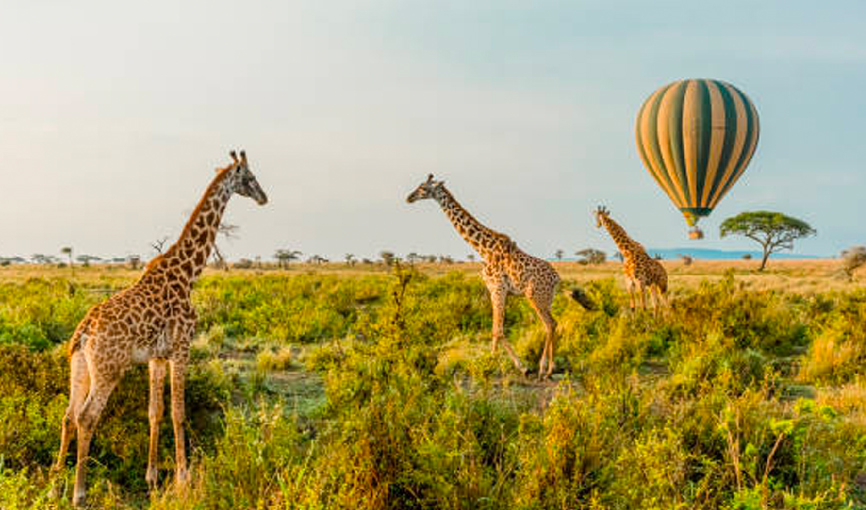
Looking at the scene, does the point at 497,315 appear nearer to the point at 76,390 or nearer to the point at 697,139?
the point at 76,390

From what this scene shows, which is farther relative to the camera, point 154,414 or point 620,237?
point 620,237

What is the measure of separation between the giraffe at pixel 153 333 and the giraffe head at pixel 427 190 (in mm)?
4310

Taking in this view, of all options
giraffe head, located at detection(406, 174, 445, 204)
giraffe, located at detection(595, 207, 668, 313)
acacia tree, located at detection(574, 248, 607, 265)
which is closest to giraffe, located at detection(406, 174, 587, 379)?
giraffe head, located at detection(406, 174, 445, 204)

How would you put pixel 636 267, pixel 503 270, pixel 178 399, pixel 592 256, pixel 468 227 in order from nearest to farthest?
1. pixel 178 399
2. pixel 503 270
3. pixel 468 227
4. pixel 636 267
5. pixel 592 256

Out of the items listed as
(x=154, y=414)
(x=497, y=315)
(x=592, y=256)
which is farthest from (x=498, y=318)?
(x=592, y=256)

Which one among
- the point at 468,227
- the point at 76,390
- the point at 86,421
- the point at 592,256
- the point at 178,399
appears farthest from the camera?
the point at 592,256

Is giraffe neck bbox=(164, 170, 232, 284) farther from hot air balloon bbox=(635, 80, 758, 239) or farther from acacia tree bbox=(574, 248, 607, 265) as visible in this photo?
acacia tree bbox=(574, 248, 607, 265)

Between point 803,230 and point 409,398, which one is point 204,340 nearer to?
point 409,398

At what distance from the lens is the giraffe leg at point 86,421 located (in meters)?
4.62

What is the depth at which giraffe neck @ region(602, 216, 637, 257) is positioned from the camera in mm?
14305

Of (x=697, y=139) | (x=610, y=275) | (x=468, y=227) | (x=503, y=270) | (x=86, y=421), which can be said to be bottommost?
(x=86, y=421)

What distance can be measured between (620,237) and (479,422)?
10254 millimetres

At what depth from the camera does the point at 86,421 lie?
4.62 m

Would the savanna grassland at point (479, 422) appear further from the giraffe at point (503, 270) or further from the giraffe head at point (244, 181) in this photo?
the giraffe head at point (244, 181)
